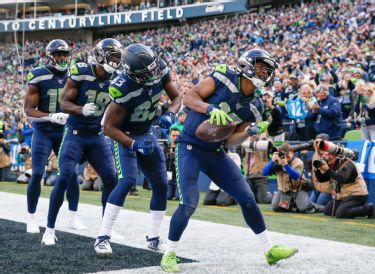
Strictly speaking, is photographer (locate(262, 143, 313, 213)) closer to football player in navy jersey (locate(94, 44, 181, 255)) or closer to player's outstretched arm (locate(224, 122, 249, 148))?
football player in navy jersey (locate(94, 44, 181, 255))

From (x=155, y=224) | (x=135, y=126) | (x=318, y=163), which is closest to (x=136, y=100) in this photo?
(x=135, y=126)

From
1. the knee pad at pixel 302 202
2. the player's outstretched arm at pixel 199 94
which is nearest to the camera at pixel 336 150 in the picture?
the knee pad at pixel 302 202

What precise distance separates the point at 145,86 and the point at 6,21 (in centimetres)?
4224

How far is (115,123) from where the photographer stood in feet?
16.6

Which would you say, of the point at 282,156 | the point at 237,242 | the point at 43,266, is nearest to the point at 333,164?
the point at 282,156

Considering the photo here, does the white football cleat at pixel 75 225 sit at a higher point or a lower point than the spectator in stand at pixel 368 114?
lower

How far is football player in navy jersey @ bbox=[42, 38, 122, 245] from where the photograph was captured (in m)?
5.71

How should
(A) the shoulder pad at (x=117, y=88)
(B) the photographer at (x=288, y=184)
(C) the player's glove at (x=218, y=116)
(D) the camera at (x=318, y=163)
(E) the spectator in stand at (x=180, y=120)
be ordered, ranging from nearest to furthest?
(C) the player's glove at (x=218, y=116) < (A) the shoulder pad at (x=117, y=88) < (D) the camera at (x=318, y=163) < (B) the photographer at (x=288, y=184) < (E) the spectator in stand at (x=180, y=120)

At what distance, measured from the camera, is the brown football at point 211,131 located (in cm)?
455

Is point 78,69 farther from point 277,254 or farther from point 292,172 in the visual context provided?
point 292,172

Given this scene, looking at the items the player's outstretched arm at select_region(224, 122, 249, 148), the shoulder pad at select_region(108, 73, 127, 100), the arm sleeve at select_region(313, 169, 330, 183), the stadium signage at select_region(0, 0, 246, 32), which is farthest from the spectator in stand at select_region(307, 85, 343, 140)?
the stadium signage at select_region(0, 0, 246, 32)

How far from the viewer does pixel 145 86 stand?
5051 mm

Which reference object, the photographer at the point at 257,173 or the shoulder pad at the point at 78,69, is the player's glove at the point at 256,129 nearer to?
the shoulder pad at the point at 78,69

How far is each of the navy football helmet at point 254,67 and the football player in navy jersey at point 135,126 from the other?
79 centimetres
